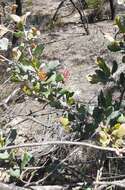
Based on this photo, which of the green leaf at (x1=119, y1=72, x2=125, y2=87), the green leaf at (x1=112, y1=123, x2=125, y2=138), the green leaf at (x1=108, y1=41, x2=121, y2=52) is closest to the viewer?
the green leaf at (x1=112, y1=123, x2=125, y2=138)

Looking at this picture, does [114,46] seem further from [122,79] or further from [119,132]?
[119,132]

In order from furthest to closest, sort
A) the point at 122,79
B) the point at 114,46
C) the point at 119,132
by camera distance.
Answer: the point at 122,79 → the point at 114,46 → the point at 119,132

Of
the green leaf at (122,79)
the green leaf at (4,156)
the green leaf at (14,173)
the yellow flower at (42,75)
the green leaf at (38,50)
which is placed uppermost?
the green leaf at (38,50)

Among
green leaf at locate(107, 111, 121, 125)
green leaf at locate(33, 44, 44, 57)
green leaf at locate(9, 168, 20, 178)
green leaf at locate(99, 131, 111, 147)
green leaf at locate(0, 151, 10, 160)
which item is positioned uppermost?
green leaf at locate(33, 44, 44, 57)

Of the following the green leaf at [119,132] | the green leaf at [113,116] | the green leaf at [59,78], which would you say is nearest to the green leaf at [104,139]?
the green leaf at [119,132]

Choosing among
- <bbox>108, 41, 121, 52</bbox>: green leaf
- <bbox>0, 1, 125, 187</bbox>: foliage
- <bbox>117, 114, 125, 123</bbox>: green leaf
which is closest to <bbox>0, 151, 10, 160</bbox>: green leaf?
<bbox>0, 1, 125, 187</bbox>: foliage

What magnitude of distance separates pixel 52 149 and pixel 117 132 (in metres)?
0.81

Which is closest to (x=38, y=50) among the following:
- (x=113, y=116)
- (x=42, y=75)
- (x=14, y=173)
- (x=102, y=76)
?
(x=42, y=75)

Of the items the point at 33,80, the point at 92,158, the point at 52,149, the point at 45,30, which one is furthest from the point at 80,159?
the point at 45,30

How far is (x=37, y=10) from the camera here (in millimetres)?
7277

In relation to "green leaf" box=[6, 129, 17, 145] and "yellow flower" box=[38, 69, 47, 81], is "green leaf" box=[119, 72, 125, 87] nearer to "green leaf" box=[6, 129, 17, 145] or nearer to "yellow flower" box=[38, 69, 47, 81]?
"yellow flower" box=[38, 69, 47, 81]

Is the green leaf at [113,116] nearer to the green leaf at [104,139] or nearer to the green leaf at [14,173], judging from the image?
the green leaf at [104,139]

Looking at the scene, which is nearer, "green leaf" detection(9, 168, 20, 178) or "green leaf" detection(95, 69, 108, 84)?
"green leaf" detection(95, 69, 108, 84)

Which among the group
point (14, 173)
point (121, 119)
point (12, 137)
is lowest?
point (14, 173)
